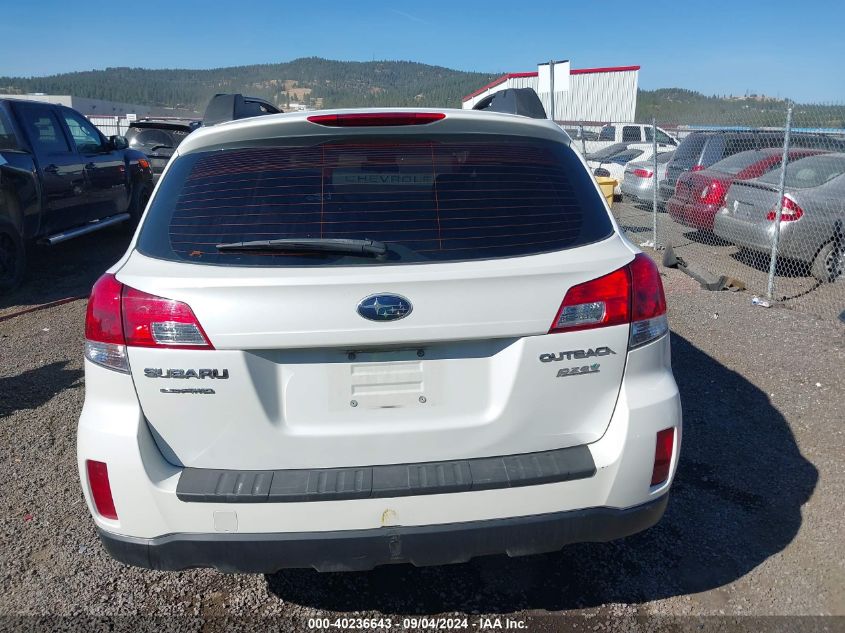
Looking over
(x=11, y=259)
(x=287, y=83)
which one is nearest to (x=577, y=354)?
(x=11, y=259)

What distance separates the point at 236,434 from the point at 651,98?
154 ft

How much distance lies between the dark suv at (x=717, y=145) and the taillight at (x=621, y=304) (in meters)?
8.55

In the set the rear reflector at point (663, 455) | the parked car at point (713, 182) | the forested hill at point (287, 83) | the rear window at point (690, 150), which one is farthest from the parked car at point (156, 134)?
the forested hill at point (287, 83)

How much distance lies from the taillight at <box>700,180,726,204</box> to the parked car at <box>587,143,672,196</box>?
7423 millimetres

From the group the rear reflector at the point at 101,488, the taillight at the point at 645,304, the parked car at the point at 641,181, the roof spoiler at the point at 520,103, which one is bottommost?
the parked car at the point at 641,181

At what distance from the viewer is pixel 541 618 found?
2760 millimetres

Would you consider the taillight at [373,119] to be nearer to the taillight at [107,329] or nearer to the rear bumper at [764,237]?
the taillight at [107,329]

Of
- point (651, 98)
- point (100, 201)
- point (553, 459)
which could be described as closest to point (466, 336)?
point (553, 459)

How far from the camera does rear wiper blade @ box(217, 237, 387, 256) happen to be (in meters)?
2.32

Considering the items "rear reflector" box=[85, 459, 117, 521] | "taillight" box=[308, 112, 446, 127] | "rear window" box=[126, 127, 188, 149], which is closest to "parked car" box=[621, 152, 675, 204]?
"rear window" box=[126, 127, 188, 149]

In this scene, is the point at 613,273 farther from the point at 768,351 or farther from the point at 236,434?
the point at 768,351

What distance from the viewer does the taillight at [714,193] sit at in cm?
1012

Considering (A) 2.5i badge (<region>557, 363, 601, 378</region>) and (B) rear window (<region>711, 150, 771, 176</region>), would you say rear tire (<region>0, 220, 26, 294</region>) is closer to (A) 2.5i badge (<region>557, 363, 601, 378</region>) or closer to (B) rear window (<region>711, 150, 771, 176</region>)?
(A) 2.5i badge (<region>557, 363, 601, 378</region>)

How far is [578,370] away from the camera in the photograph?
2.33 m
